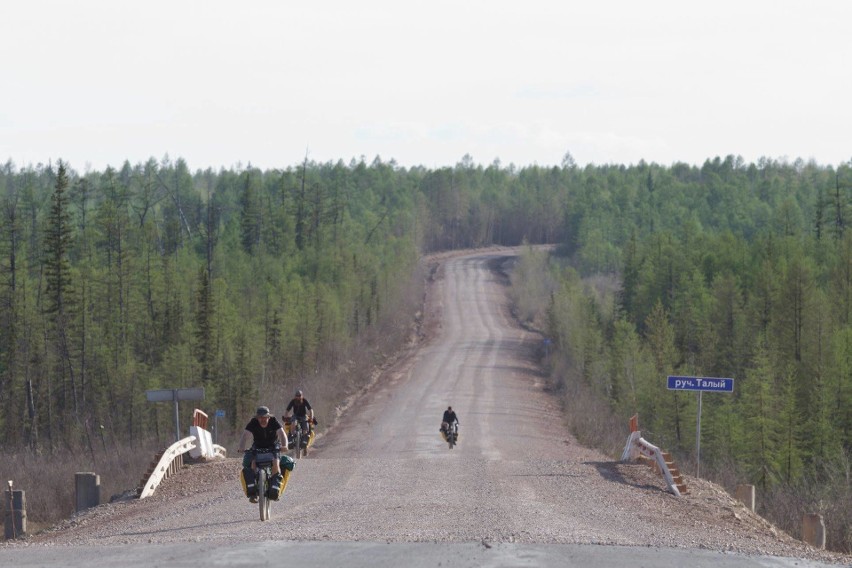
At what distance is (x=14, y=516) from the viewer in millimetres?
22500

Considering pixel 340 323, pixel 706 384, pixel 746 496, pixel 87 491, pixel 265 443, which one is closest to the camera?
pixel 265 443

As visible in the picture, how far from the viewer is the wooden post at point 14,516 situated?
22.2 m

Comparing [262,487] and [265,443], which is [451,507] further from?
[265,443]

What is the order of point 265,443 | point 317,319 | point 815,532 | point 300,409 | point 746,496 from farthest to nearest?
1. point 317,319
2. point 300,409
3. point 746,496
4. point 815,532
5. point 265,443

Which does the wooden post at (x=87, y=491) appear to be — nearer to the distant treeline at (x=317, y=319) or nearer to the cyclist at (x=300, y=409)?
the cyclist at (x=300, y=409)

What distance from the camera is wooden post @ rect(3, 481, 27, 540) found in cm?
2223

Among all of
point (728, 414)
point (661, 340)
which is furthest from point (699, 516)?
point (661, 340)

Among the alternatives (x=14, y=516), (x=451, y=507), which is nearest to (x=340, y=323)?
(x=14, y=516)

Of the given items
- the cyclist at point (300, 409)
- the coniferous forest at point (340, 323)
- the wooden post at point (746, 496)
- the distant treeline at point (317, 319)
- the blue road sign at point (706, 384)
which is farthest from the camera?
the distant treeline at point (317, 319)

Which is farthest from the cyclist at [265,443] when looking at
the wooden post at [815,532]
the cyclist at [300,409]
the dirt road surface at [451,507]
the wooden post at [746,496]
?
the wooden post at [746,496]

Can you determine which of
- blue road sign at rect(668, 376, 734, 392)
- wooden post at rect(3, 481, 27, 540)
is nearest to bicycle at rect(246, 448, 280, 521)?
wooden post at rect(3, 481, 27, 540)

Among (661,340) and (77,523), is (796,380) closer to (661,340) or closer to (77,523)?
(661,340)

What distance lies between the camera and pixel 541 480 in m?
22.5

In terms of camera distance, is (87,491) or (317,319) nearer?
(87,491)
